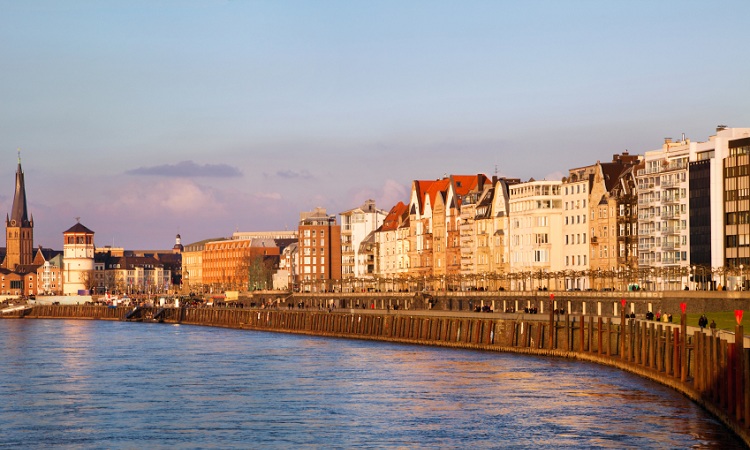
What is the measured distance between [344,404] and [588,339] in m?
26.2

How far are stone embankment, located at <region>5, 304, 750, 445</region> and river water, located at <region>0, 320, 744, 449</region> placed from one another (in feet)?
3.78

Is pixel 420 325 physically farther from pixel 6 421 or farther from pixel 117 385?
pixel 6 421

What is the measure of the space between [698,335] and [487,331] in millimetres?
46749

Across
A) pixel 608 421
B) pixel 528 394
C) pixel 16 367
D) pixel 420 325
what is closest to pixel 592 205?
pixel 420 325

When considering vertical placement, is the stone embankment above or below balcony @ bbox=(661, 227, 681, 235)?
below

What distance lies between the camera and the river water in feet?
167

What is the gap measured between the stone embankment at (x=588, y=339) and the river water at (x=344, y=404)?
1.15 metres

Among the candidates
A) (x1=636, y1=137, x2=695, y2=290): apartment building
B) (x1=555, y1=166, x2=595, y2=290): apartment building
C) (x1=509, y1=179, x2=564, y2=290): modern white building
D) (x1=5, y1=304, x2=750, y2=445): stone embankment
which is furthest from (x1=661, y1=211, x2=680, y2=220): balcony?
(x1=5, y1=304, x2=750, y2=445): stone embankment

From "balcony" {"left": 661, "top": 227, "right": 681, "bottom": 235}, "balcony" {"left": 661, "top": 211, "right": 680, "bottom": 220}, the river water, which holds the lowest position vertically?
the river water

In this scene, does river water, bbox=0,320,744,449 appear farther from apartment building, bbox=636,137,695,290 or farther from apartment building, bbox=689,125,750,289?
apartment building, bbox=636,137,695,290

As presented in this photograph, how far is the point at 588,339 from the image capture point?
84.1 meters

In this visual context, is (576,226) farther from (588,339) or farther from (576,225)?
(588,339)

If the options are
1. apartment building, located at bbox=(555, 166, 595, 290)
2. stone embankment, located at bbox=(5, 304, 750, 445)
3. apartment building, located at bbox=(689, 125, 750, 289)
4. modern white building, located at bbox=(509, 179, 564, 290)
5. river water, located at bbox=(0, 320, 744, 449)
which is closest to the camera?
stone embankment, located at bbox=(5, 304, 750, 445)

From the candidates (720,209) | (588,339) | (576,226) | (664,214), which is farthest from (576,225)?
(588,339)
